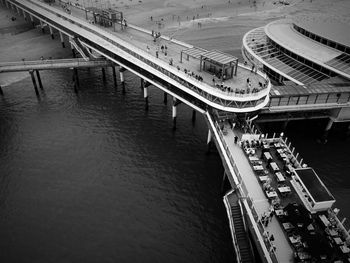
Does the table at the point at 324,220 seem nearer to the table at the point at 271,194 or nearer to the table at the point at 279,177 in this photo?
the table at the point at 271,194

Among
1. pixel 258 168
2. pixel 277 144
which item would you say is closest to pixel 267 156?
pixel 258 168

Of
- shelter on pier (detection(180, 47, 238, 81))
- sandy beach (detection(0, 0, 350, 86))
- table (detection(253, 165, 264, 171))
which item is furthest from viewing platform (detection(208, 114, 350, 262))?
sandy beach (detection(0, 0, 350, 86))

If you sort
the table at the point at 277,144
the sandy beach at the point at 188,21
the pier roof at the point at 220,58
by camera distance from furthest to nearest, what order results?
the sandy beach at the point at 188,21 < the pier roof at the point at 220,58 < the table at the point at 277,144

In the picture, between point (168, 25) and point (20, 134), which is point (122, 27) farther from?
point (168, 25)

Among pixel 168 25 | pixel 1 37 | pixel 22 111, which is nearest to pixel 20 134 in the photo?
pixel 22 111

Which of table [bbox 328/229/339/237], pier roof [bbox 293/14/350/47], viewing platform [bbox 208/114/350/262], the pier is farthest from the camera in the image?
pier roof [bbox 293/14/350/47]

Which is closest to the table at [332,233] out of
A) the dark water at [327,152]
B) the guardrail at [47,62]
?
the dark water at [327,152]

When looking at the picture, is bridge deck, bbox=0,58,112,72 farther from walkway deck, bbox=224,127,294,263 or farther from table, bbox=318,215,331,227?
table, bbox=318,215,331,227
